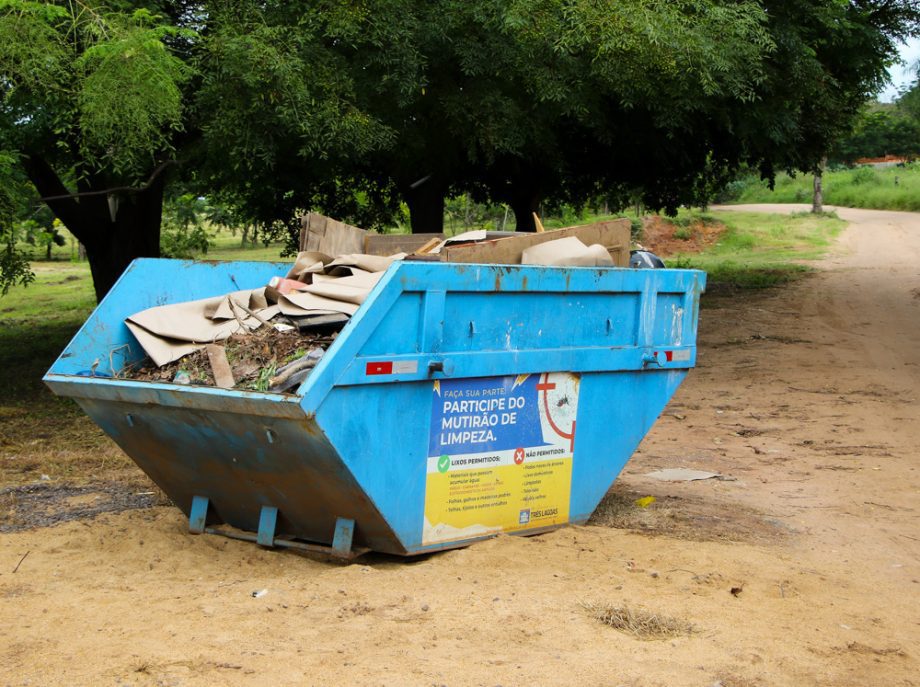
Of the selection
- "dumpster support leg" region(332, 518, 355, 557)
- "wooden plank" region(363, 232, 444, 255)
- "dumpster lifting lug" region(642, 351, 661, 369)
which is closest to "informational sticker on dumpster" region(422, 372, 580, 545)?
"dumpster support leg" region(332, 518, 355, 557)

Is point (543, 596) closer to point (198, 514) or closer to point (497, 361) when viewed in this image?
point (497, 361)

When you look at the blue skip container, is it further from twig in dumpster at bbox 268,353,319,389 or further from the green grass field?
the green grass field

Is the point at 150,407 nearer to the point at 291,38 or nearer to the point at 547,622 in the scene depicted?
the point at 547,622

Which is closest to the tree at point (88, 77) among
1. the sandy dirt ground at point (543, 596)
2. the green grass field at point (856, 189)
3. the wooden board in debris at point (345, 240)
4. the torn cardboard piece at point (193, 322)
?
the wooden board in debris at point (345, 240)

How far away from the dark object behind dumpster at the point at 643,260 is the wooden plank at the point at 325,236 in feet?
5.56

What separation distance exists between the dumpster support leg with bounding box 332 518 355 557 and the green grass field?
35.1m

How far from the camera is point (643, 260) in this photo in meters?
6.45

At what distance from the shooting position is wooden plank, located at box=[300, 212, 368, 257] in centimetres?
594

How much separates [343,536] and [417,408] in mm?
695

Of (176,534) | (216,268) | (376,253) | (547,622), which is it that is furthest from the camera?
(376,253)

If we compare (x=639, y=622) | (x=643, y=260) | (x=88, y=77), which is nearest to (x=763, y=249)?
(x=643, y=260)

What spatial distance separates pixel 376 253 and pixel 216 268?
97 centimetres

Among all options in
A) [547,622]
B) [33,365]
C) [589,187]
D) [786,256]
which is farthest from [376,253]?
[786,256]

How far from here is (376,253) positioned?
6203 millimetres
